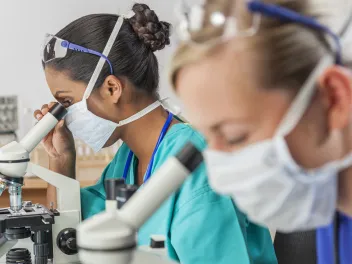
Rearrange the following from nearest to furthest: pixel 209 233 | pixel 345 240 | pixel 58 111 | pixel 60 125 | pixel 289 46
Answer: pixel 289 46 → pixel 345 240 → pixel 209 233 → pixel 58 111 → pixel 60 125

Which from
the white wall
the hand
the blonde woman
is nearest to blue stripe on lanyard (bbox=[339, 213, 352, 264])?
the blonde woman

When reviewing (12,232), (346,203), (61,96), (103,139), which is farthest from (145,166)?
(346,203)

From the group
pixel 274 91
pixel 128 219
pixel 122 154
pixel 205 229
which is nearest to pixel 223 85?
pixel 274 91

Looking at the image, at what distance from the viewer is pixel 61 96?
1.47 m

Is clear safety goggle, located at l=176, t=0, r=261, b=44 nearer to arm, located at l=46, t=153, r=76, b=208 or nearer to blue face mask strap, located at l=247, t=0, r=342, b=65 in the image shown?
blue face mask strap, located at l=247, t=0, r=342, b=65

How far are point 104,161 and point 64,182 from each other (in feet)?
5.30

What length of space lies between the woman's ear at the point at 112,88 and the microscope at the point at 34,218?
13 centimetres

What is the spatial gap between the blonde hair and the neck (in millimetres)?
818

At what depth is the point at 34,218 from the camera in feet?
4.04

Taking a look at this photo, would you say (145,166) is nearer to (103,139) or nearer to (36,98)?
(103,139)

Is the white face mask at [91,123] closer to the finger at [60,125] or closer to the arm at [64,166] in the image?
the finger at [60,125]

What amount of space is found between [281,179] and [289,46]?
0.16 m

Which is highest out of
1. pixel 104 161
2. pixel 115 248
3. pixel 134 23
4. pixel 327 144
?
pixel 134 23

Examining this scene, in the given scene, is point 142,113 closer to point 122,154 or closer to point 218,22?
point 122,154
